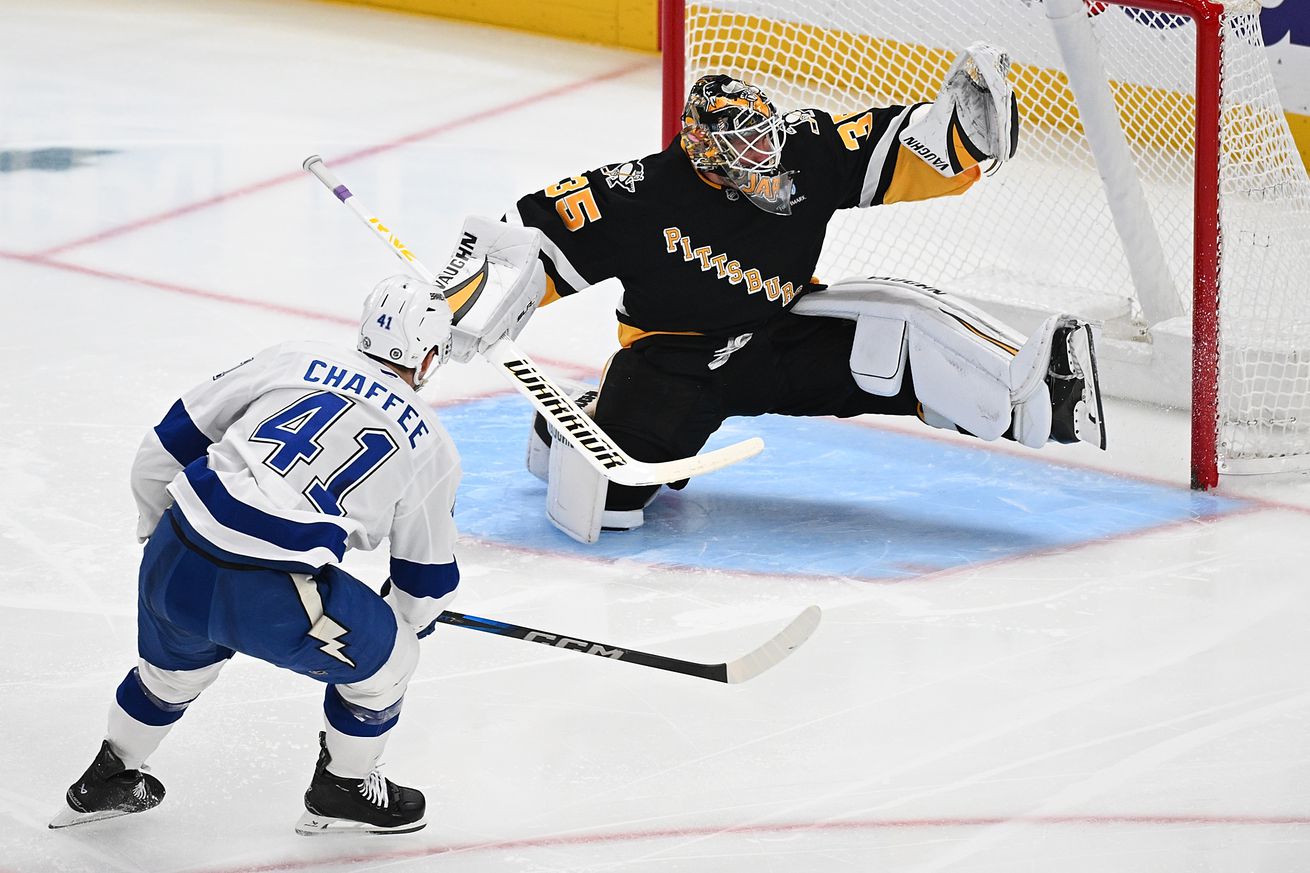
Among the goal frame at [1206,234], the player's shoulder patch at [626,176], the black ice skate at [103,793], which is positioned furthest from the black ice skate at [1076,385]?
the black ice skate at [103,793]

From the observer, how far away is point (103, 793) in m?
2.84

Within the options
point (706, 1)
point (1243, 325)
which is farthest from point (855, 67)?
point (1243, 325)

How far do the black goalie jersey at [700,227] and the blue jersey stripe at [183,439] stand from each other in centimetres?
133

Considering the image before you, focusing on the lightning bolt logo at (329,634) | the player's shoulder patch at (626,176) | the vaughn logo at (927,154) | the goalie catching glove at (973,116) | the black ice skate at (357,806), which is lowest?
the black ice skate at (357,806)

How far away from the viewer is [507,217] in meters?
3.98

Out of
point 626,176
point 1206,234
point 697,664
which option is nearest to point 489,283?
point 626,176

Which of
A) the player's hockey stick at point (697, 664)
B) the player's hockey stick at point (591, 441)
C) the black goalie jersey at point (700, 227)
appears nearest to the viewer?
the player's hockey stick at point (697, 664)

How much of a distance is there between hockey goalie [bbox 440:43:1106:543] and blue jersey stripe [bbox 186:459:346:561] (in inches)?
50.0

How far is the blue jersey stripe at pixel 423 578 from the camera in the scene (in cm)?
274

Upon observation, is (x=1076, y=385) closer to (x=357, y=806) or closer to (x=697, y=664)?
(x=697, y=664)

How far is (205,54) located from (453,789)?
5651mm

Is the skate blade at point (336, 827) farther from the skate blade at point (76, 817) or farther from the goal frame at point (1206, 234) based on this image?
the goal frame at point (1206, 234)

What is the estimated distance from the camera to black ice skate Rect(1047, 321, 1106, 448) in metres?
4.01

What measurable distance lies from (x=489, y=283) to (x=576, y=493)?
18.1 inches
